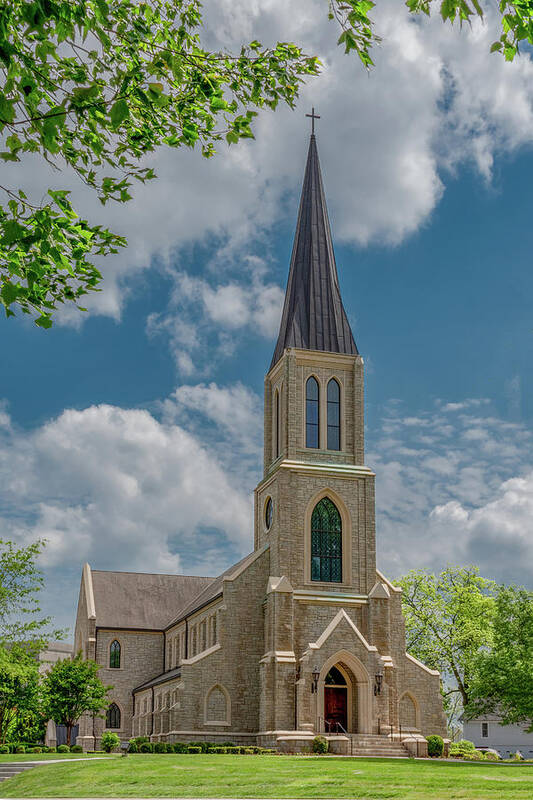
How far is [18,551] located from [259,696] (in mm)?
13131

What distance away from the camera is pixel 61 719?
153 feet

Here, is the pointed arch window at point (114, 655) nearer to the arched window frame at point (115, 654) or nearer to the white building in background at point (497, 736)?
the arched window frame at point (115, 654)

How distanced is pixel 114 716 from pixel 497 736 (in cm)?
2607

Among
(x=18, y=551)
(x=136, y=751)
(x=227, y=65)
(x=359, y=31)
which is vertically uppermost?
(x=227, y=65)

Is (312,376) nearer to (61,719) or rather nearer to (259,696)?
(259,696)

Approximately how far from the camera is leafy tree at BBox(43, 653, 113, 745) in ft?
151

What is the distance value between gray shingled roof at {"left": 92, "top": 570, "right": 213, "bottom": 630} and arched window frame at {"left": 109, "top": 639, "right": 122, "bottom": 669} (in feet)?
3.90

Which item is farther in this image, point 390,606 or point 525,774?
point 390,606

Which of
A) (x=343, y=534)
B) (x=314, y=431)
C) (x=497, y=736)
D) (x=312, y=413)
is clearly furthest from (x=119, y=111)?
(x=497, y=736)

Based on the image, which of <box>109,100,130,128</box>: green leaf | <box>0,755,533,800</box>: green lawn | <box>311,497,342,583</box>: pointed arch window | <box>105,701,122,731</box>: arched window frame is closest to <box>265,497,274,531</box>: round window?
<box>311,497,342,583</box>: pointed arch window

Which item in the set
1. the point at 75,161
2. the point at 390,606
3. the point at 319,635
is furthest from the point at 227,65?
the point at 390,606

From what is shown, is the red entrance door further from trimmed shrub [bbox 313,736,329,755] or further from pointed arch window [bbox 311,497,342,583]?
pointed arch window [bbox 311,497,342,583]

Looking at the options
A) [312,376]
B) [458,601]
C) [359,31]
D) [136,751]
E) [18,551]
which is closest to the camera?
[359,31]

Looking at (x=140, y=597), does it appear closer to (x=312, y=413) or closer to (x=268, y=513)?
(x=268, y=513)
